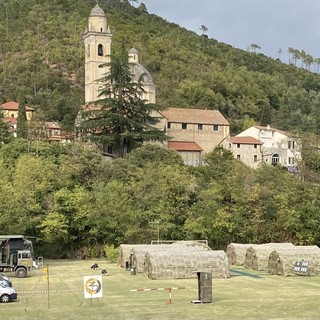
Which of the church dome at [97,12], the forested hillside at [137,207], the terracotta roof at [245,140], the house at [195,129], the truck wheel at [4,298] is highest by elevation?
the church dome at [97,12]

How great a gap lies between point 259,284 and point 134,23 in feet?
496

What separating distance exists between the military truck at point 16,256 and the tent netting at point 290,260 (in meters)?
15.2

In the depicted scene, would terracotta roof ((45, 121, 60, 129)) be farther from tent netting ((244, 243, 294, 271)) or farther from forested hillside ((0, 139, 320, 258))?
tent netting ((244, 243, 294, 271))

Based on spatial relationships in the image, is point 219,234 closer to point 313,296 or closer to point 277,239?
point 277,239

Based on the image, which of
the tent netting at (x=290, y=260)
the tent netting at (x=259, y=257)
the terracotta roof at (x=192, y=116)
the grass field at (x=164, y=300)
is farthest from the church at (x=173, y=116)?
the grass field at (x=164, y=300)

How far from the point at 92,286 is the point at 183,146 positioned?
6134cm

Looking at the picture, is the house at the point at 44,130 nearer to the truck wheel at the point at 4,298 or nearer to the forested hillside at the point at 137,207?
the forested hillside at the point at 137,207

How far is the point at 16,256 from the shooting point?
36.3 m

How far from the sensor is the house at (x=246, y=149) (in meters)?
85.1

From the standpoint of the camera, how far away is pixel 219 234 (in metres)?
51.8

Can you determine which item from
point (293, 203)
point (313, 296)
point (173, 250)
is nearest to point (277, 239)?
point (293, 203)

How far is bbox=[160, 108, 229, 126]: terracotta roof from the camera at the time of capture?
8706cm

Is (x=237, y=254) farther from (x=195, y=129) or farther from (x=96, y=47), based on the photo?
(x=96, y=47)

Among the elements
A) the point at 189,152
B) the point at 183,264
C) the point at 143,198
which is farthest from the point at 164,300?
the point at 189,152
